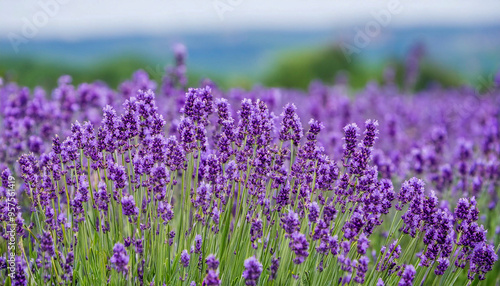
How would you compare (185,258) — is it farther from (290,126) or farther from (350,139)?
(350,139)

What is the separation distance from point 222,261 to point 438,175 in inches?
109

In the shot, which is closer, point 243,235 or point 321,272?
point 321,272

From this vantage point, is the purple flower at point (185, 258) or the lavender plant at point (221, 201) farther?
the lavender plant at point (221, 201)

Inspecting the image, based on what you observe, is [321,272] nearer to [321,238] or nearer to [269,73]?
[321,238]

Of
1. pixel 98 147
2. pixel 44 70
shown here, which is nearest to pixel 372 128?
pixel 98 147

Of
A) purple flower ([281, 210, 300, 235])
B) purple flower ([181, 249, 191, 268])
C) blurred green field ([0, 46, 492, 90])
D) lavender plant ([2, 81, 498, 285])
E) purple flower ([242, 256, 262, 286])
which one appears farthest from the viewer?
blurred green field ([0, 46, 492, 90])

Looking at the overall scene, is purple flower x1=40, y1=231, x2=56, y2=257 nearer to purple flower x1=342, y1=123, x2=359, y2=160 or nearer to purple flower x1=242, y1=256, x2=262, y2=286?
purple flower x1=242, y1=256, x2=262, y2=286

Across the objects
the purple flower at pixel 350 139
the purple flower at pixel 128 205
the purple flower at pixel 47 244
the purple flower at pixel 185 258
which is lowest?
the purple flower at pixel 185 258

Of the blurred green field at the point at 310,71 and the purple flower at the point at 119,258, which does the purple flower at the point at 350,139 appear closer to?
the purple flower at the point at 119,258

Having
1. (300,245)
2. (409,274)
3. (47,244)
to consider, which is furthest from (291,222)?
(47,244)

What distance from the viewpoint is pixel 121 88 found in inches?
237

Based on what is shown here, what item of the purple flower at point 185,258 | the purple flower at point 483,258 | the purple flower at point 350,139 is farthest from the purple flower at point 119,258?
the purple flower at point 483,258

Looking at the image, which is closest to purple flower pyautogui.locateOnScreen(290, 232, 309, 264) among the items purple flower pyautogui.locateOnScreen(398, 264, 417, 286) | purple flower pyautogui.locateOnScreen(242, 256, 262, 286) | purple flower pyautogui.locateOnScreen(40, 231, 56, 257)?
purple flower pyautogui.locateOnScreen(242, 256, 262, 286)

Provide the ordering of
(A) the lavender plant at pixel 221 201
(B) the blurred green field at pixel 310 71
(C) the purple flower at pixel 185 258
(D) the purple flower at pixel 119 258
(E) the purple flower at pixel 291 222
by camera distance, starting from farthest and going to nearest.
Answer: (B) the blurred green field at pixel 310 71
(A) the lavender plant at pixel 221 201
(C) the purple flower at pixel 185 258
(E) the purple flower at pixel 291 222
(D) the purple flower at pixel 119 258
